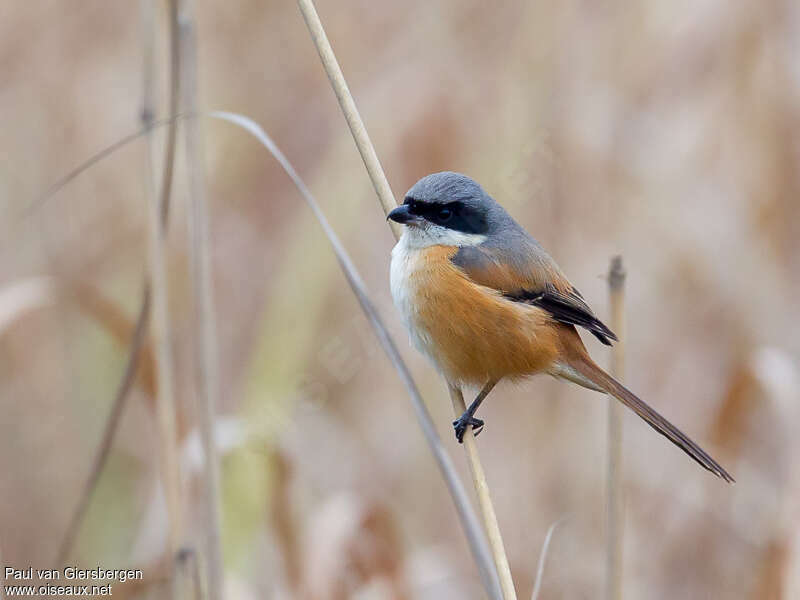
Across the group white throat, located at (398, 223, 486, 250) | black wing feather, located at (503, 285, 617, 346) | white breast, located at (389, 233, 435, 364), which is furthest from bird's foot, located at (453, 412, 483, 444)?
white throat, located at (398, 223, 486, 250)

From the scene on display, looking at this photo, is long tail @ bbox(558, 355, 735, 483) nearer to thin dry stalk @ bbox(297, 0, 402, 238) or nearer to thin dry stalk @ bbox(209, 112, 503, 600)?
thin dry stalk @ bbox(209, 112, 503, 600)

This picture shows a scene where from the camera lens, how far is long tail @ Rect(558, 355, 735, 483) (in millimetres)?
1973

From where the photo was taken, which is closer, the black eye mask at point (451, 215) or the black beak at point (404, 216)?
the black beak at point (404, 216)

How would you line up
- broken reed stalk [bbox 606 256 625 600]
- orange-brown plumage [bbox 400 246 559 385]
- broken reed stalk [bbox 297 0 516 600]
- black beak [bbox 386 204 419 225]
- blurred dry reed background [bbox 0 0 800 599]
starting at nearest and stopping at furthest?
broken reed stalk [bbox 297 0 516 600], broken reed stalk [bbox 606 256 625 600], black beak [bbox 386 204 419 225], orange-brown plumage [bbox 400 246 559 385], blurred dry reed background [bbox 0 0 800 599]

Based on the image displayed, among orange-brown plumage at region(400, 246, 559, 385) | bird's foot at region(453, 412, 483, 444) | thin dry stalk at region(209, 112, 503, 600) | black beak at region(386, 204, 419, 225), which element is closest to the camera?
thin dry stalk at region(209, 112, 503, 600)

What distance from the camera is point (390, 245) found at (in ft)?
12.9

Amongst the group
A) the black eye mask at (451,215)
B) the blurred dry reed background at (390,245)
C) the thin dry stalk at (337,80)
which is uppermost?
the thin dry stalk at (337,80)

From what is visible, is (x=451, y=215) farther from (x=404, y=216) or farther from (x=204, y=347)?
(x=204, y=347)

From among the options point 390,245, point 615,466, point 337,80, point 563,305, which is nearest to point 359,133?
point 337,80

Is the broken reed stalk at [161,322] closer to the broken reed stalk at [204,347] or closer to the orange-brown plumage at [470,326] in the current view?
the broken reed stalk at [204,347]

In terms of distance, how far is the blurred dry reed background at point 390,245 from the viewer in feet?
10.2

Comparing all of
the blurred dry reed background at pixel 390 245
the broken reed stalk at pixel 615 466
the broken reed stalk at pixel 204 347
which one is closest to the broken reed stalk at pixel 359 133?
the broken reed stalk at pixel 615 466

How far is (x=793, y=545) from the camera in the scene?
241 centimetres

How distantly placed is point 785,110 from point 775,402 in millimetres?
1389
